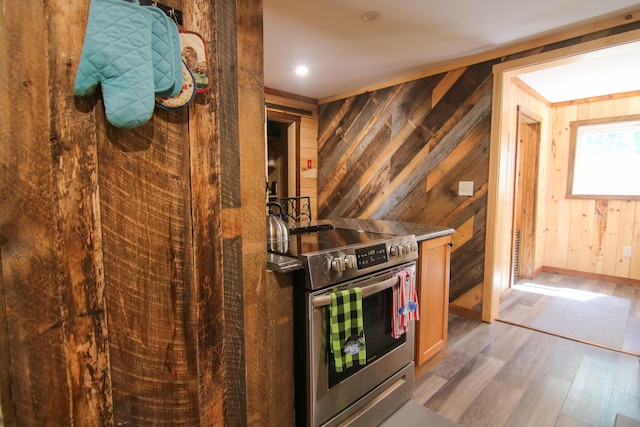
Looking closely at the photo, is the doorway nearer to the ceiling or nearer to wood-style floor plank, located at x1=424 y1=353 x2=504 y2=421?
the ceiling

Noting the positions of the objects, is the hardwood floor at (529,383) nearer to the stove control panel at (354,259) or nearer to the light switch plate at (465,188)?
Result: the stove control panel at (354,259)

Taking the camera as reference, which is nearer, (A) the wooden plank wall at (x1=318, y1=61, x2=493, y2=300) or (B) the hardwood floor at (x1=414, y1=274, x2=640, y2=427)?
(B) the hardwood floor at (x1=414, y1=274, x2=640, y2=427)

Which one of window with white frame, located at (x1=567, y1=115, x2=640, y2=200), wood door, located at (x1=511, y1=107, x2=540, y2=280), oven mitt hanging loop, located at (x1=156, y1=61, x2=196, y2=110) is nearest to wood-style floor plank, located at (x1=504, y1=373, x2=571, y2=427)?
oven mitt hanging loop, located at (x1=156, y1=61, x2=196, y2=110)

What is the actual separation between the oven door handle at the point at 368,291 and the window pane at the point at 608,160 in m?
4.10

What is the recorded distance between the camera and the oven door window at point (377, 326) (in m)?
1.51

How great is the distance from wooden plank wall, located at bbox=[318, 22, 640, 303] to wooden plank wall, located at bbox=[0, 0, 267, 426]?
8.02ft

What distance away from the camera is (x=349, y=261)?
1.35 metres

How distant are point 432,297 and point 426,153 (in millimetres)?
1715

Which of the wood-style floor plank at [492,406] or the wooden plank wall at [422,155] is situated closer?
the wood-style floor plank at [492,406]

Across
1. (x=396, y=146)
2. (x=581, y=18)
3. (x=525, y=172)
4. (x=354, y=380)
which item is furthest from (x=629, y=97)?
(x=354, y=380)

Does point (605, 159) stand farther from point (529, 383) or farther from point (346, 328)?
point (346, 328)

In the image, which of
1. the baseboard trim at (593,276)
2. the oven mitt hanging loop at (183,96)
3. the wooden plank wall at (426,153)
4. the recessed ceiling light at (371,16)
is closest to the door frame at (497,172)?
the wooden plank wall at (426,153)

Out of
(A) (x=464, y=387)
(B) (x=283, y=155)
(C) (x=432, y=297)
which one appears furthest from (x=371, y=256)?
(B) (x=283, y=155)

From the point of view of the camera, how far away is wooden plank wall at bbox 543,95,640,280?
3820 millimetres
